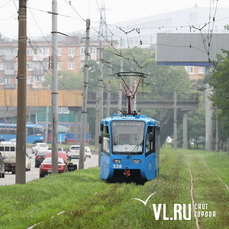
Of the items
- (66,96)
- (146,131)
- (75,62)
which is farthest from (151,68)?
(146,131)

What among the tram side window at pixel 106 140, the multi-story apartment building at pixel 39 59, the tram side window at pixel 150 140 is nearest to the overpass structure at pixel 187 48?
the tram side window at pixel 150 140

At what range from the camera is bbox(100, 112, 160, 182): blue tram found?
28.7m

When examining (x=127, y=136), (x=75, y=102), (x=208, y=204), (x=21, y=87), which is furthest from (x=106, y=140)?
(x=75, y=102)

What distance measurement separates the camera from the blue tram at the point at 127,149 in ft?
94.2

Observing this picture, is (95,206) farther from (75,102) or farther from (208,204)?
(75,102)

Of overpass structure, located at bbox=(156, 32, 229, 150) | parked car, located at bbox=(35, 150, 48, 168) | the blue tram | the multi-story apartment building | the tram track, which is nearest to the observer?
the tram track

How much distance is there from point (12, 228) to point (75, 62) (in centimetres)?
16599

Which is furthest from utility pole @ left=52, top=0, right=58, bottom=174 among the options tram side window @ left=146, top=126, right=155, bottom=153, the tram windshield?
tram side window @ left=146, top=126, right=155, bottom=153

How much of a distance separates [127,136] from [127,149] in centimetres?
54

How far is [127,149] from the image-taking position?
2884 centimetres

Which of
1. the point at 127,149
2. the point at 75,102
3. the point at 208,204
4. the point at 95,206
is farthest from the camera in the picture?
the point at 75,102

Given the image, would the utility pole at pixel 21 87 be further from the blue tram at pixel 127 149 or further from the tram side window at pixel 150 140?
the tram side window at pixel 150 140

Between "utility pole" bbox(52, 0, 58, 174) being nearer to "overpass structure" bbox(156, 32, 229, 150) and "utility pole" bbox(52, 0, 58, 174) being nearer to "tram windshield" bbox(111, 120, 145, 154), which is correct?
"tram windshield" bbox(111, 120, 145, 154)

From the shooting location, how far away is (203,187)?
27.5 meters
